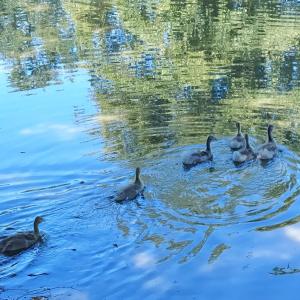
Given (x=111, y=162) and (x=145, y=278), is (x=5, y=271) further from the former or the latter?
(x=111, y=162)

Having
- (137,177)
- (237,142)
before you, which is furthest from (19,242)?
(237,142)

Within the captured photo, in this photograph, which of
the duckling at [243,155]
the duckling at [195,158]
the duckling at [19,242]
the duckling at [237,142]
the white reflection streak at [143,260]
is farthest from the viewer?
the duckling at [237,142]

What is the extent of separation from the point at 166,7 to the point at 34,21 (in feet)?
24.7

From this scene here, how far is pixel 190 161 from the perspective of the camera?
12.8 m

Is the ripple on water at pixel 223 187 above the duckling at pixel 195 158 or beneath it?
beneath

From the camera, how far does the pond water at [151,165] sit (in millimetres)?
9055

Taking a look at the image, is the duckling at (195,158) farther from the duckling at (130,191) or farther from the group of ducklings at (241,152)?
the duckling at (130,191)

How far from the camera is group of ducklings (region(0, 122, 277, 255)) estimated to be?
31.4ft

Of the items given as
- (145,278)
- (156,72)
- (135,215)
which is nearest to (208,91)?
(156,72)

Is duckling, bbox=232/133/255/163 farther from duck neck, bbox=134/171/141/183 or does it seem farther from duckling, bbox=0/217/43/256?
duckling, bbox=0/217/43/256

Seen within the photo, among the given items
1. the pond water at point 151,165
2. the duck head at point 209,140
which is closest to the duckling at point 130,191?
the pond water at point 151,165

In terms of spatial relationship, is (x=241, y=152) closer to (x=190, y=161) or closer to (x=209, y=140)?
(x=209, y=140)

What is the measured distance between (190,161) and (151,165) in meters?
0.84

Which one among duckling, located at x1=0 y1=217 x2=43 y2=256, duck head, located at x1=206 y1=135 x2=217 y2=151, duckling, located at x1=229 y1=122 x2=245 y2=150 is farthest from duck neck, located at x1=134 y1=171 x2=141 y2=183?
duckling, located at x1=229 y1=122 x2=245 y2=150
